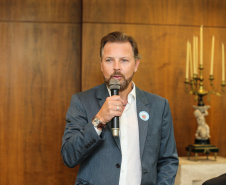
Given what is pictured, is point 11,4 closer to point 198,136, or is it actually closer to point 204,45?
point 204,45

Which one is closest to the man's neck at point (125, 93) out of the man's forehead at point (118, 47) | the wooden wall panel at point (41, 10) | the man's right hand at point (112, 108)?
the man's forehead at point (118, 47)

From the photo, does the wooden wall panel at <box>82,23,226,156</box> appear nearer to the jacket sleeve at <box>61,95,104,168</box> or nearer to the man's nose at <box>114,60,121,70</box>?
the man's nose at <box>114,60,121,70</box>

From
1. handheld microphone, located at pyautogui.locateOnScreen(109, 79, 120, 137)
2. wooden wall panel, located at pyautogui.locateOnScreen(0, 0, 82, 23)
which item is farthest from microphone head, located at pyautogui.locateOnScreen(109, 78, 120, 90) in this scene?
wooden wall panel, located at pyautogui.locateOnScreen(0, 0, 82, 23)

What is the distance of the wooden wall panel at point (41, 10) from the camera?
153 inches

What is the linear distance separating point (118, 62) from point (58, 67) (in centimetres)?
216

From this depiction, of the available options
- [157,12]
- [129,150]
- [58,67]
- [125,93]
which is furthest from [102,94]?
[157,12]

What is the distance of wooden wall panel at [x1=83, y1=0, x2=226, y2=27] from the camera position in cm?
379

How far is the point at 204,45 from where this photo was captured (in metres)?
3.98

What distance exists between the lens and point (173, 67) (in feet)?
12.8

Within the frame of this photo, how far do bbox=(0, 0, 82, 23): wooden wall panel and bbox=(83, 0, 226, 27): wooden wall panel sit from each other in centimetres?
28

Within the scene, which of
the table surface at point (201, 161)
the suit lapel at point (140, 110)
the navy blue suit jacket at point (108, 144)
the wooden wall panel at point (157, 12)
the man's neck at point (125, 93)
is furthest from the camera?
the wooden wall panel at point (157, 12)

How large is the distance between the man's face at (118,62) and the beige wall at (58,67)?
187 centimetres

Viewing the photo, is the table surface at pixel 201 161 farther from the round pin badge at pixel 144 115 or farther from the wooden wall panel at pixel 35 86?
the round pin badge at pixel 144 115

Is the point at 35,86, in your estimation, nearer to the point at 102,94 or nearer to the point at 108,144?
the point at 102,94
